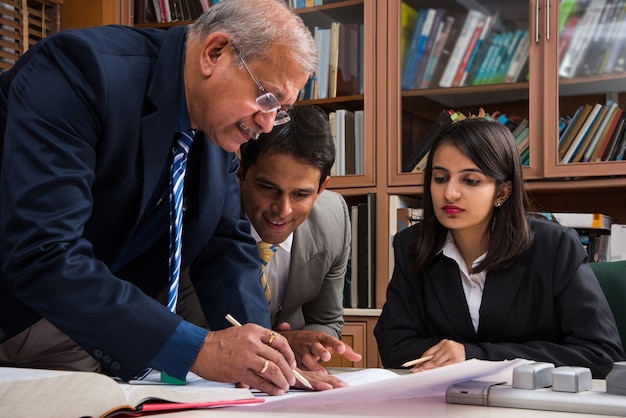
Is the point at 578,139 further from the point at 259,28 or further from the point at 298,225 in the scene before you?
the point at 259,28

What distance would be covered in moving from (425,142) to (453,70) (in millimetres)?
328

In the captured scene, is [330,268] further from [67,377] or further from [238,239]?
[67,377]

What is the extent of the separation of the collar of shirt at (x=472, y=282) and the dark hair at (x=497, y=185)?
36mm

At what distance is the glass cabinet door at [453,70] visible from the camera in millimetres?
2883

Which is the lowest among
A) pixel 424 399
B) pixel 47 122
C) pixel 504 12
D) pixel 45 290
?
pixel 424 399

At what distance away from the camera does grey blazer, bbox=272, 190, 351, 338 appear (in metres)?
2.00

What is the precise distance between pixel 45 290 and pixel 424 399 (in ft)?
1.82

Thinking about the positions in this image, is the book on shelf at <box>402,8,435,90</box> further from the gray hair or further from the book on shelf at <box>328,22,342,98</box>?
the gray hair

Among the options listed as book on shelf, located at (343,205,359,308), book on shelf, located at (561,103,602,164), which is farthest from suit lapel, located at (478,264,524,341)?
book on shelf, located at (343,205,359,308)

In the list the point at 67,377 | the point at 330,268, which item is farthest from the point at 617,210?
the point at 67,377

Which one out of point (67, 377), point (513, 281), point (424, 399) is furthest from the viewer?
point (513, 281)

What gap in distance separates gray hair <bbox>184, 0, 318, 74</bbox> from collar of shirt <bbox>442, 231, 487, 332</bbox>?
0.87 meters

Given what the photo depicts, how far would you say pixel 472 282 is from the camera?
6.61 ft

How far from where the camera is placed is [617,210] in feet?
9.49
